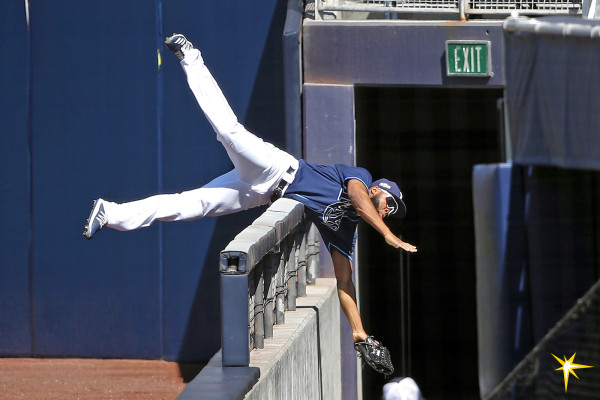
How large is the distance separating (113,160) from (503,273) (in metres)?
6.70

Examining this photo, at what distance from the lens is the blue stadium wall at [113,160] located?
1131cm

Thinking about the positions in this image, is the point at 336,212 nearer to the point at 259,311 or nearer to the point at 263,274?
the point at 263,274

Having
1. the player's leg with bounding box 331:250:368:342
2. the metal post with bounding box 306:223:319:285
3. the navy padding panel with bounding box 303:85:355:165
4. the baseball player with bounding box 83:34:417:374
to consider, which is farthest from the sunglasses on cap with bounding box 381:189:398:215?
the navy padding panel with bounding box 303:85:355:165

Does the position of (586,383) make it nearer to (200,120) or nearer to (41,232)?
(200,120)

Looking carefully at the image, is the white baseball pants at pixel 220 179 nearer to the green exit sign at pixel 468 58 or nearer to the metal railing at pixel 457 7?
the metal railing at pixel 457 7

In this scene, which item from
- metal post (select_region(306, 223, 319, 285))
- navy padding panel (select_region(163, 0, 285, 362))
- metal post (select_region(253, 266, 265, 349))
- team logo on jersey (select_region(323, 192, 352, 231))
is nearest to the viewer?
metal post (select_region(253, 266, 265, 349))

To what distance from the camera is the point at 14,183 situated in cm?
1152

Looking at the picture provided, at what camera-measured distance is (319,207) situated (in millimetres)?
8133

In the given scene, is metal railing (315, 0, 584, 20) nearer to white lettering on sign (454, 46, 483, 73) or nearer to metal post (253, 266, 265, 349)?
white lettering on sign (454, 46, 483, 73)

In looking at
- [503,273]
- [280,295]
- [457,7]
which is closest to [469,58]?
[457,7]

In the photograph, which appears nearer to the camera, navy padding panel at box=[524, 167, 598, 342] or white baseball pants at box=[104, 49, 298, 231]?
navy padding panel at box=[524, 167, 598, 342]

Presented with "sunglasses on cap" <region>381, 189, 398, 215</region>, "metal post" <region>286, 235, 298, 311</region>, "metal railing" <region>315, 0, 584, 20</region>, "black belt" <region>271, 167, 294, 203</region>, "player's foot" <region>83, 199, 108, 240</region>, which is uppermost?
"metal railing" <region>315, 0, 584, 20</region>

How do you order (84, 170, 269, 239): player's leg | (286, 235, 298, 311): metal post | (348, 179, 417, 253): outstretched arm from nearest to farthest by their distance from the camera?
(348, 179, 417, 253): outstretched arm < (84, 170, 269, 239): player's leg < (286, 235, 298, 311): metal post

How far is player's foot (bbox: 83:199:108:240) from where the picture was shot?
24.4ft
